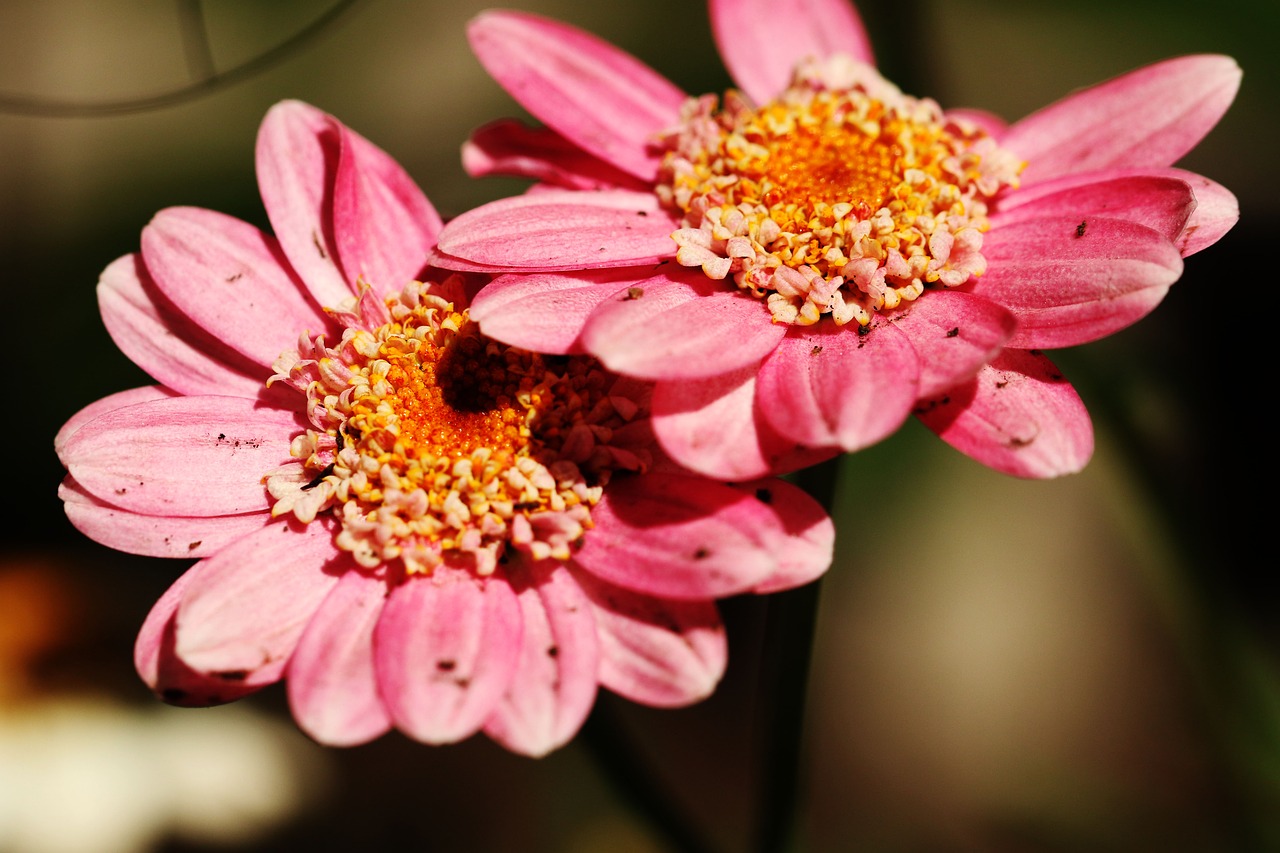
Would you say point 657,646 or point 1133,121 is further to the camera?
point 1133,121

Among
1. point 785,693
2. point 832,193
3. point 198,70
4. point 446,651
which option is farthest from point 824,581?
point 198,70

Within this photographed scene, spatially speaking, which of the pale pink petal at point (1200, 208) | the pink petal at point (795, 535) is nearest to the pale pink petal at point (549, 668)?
the pink petal at point (795, 535)

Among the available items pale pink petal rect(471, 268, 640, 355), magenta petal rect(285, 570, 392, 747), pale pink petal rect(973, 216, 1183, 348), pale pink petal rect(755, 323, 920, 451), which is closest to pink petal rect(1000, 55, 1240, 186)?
pale pink petal rect(973, 216, 1183, 348)

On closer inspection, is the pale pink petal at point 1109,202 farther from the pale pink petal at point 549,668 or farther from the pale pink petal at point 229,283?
the pale pink petal at point 229,283

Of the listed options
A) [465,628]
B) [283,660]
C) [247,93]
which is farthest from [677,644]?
[247,93]

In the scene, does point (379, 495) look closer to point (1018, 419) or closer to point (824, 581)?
point (1018, 419)

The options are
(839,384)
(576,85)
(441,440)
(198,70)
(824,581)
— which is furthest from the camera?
(824,581)
